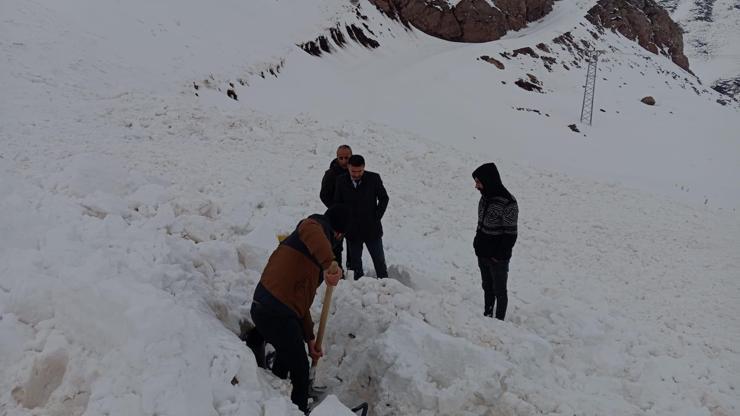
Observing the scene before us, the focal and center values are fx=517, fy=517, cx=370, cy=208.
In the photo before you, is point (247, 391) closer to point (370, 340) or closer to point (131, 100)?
point (370, 340)

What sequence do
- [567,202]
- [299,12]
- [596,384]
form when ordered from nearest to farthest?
[596,384] → [567,202] → [299,12]

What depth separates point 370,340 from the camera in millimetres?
4672

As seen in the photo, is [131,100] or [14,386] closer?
[14,386]

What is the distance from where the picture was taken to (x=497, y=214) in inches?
221

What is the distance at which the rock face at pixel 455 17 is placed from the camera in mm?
41625

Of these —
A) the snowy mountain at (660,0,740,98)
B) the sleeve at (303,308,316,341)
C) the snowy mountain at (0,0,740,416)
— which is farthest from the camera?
the snowy mountain at (660,0,740,98)

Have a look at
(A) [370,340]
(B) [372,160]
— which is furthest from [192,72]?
(A) [370,340]

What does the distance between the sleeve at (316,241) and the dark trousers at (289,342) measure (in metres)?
0.48

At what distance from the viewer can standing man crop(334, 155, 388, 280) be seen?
5.90 metres

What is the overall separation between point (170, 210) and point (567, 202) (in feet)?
32.6

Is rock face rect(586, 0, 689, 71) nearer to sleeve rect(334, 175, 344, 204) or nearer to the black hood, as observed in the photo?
the black hood

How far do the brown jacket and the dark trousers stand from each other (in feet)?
0.40

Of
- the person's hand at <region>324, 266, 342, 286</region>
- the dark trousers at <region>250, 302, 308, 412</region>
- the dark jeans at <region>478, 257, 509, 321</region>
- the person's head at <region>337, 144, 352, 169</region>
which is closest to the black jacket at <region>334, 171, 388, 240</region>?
the person's head at <region>337, 144, 352, 169</region>

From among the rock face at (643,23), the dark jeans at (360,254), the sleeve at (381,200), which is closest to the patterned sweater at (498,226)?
the sleeve at (381,200)
